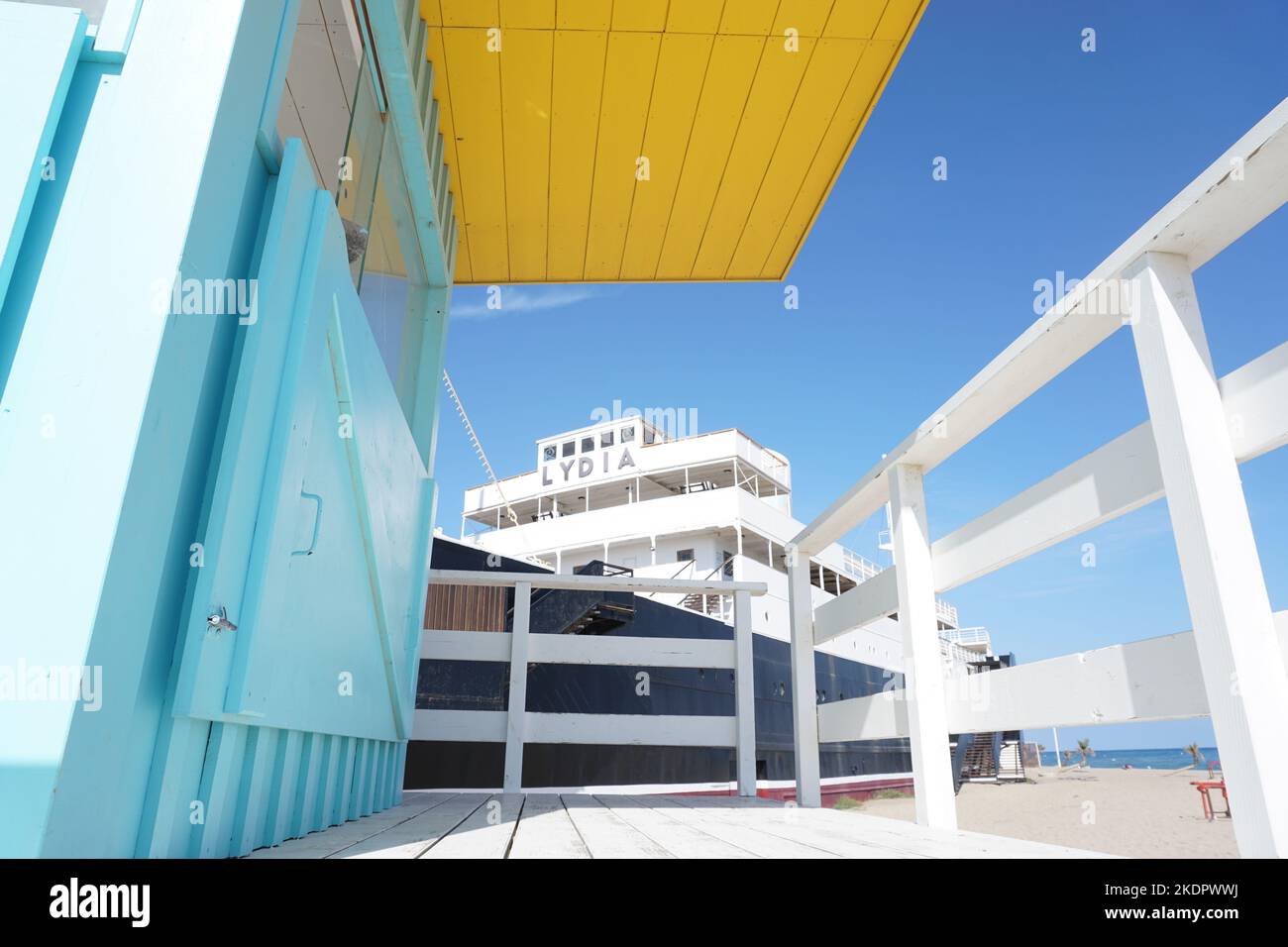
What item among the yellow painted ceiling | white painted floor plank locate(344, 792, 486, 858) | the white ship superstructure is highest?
the white ship superstructure

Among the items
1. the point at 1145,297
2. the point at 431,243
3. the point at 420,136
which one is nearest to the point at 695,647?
the point at 431,243

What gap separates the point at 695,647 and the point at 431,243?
2.76 metres

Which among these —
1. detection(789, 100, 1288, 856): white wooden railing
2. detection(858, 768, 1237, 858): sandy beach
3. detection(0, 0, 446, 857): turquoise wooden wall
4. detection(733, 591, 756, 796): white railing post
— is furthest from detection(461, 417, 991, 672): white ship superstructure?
detection(0, 0, 446, 857): turquoise wooden wall

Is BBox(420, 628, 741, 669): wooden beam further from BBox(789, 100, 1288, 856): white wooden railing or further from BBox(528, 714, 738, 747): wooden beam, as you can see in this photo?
BBox(789, 100, 1288, 856): white wooden railing

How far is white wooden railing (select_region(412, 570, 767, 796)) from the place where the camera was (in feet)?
13.6

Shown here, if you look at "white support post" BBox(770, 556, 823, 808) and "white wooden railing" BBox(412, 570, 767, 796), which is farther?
"white wooden railing" BBox(412, 570, 767, 796)

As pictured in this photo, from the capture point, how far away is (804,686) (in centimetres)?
354

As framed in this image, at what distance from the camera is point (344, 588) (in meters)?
2.25

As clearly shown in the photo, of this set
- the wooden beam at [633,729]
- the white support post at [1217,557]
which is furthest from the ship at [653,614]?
the white support post at [1217,557]

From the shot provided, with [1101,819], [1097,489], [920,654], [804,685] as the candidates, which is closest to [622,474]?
[1101,819]

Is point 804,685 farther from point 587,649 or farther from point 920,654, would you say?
point 587,649

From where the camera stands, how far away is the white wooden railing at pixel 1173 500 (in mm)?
1191

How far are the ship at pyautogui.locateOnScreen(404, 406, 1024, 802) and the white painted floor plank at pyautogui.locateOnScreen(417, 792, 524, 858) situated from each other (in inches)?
73.7

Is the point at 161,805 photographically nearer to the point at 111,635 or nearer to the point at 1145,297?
the point at 111,635
